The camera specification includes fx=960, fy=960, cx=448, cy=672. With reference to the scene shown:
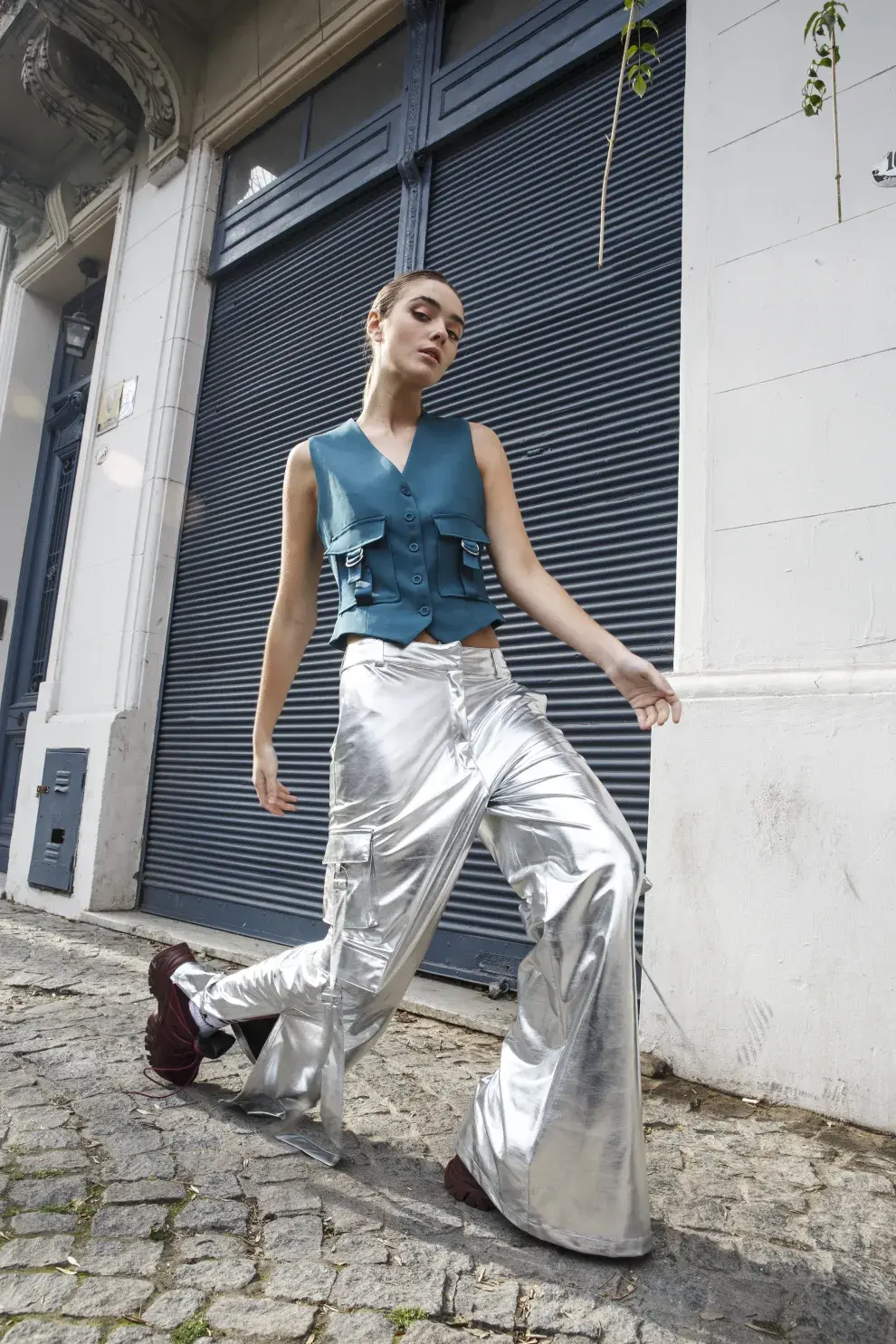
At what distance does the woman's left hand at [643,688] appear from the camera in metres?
1.92

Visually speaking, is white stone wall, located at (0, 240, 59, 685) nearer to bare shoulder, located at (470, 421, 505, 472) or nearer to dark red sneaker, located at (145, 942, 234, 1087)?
dark red sneaker, located at (145, 942, 234, 1087)

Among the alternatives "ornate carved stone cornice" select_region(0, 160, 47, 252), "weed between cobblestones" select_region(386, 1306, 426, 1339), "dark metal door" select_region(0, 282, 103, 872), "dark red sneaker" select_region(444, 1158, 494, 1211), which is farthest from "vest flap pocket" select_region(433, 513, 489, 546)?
"ornate carved stone cornice" select_region(0, 160, 47, 252)

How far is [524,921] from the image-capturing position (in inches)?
83.1

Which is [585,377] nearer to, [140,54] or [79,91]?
[140,54]

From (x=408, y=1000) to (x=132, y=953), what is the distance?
195 cm

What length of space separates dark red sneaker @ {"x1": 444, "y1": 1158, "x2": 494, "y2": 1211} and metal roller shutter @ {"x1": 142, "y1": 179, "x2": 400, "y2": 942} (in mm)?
3002

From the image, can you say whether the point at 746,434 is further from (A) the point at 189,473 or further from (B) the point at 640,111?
(A) the point at 189,473

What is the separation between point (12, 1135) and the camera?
231 centimetres

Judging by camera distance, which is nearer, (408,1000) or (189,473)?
(408,1000)

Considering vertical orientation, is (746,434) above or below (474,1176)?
above

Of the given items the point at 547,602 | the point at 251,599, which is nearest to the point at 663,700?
the point at 547,602

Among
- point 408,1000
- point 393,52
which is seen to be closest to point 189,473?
point 393,52

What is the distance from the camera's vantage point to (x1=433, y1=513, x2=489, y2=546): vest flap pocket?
218 centimetres

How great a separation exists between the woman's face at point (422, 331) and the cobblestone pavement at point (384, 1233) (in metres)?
1.84
